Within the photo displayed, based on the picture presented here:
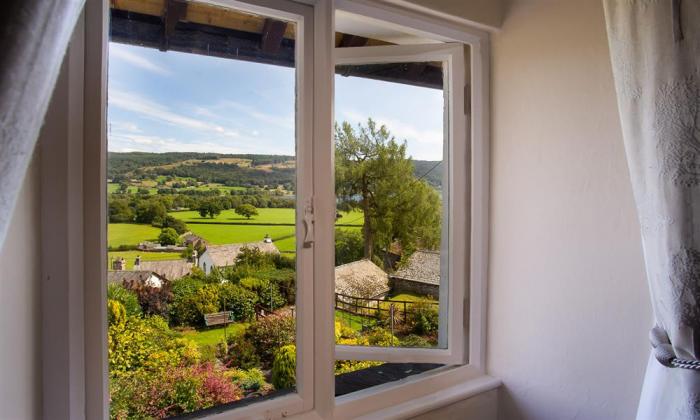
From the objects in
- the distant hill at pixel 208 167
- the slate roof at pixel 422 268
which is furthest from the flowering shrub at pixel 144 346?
the slate roof at pixel 422 268

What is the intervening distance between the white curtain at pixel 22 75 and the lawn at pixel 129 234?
0.72 metres

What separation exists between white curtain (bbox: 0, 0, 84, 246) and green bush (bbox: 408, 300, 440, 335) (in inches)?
53.8

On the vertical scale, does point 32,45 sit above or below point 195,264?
above

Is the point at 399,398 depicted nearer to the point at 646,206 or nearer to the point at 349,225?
the point at 349,225

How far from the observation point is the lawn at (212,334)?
3.61ft

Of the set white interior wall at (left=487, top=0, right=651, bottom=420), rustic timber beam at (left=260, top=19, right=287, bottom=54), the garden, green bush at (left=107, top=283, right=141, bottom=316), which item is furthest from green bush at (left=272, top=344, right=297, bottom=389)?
rustic timber beam at (left=260, top=19, right=287, bottom=54)

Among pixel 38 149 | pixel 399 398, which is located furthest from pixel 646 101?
pixel 38 149

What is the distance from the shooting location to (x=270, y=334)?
3.99ft

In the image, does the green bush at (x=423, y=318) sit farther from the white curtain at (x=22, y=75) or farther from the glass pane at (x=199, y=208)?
the white curtain at (x=22, y=75)

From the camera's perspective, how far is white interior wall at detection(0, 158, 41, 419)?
2.40ft

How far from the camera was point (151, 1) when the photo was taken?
3.35ft

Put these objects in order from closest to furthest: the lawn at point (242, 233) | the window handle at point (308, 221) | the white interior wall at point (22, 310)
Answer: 1. the white interior wall at point (22, 310)
2. the lawn at point (242, 233)
3. the window handle at point (308, 221)

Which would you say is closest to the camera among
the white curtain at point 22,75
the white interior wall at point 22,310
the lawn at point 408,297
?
the white curtain at point 22,75

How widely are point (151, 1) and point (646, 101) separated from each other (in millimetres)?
1220
